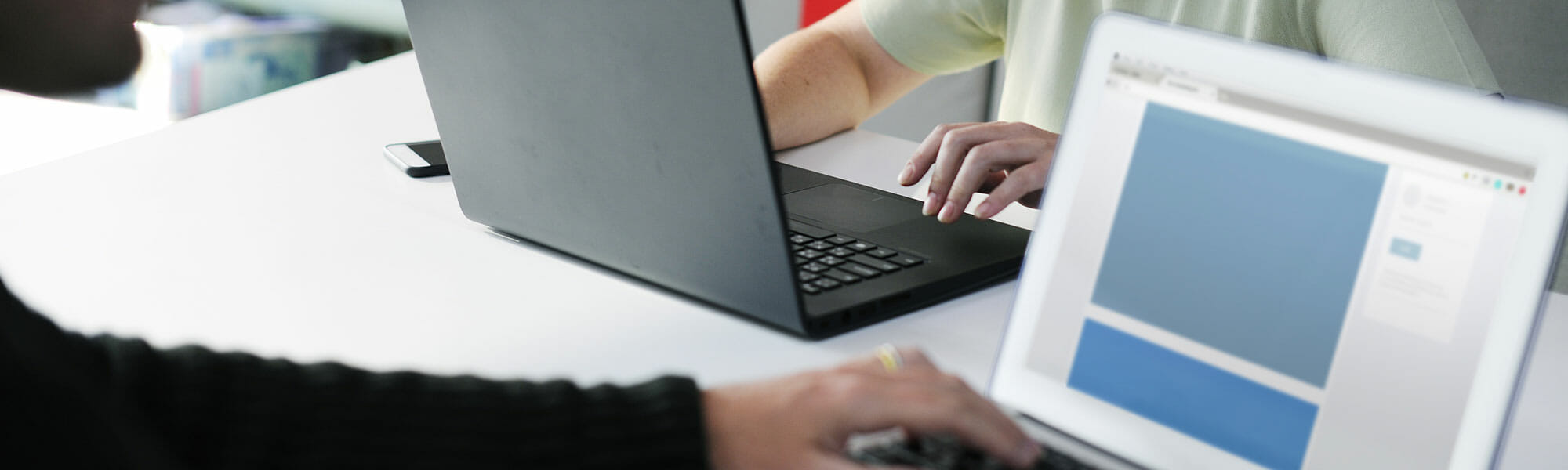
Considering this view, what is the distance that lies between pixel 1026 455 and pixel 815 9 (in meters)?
2.08

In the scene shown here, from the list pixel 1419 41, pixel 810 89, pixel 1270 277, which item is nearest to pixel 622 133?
pixel 1270 277

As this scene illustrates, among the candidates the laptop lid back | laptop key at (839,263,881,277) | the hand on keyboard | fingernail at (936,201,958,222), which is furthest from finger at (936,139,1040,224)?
the hand on keyboard

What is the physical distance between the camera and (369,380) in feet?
1.77

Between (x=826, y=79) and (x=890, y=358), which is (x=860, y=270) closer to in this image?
(x=890, y=358)

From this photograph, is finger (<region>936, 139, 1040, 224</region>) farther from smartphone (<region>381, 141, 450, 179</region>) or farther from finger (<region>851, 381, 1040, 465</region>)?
smartphone (<region>381, 141, 450, 179</region>)

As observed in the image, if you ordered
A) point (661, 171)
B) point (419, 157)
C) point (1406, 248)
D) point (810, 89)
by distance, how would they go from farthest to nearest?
1. point (810, 89)
2. point (419, 157)
3. point (661, 171)
4. point (1406, 248)

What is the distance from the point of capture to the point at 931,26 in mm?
1400

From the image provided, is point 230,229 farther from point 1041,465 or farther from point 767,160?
point 1041,465

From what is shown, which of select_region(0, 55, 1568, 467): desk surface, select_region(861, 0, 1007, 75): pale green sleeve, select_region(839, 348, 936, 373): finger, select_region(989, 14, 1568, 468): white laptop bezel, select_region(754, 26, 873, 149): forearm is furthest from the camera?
select_region(861, 0, 1007, 75): pale green sleeve

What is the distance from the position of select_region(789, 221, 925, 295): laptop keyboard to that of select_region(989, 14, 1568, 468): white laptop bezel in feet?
0.58

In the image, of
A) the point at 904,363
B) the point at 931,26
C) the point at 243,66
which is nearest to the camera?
the point at 904,363

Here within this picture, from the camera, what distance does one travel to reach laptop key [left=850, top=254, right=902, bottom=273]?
2.61 feet

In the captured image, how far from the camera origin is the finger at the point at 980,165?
2.87 ft

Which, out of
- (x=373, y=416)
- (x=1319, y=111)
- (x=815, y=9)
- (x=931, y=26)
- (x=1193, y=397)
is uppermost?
(x=815, y=9)
